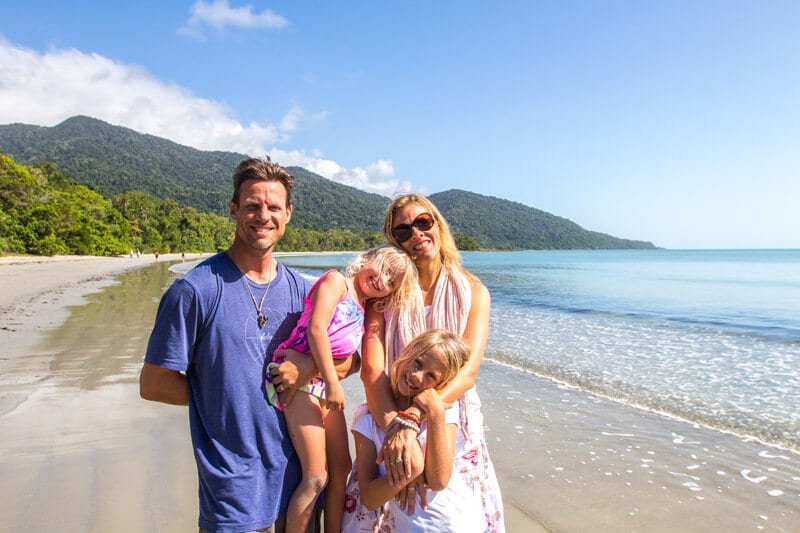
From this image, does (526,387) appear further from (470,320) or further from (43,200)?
(43,200)

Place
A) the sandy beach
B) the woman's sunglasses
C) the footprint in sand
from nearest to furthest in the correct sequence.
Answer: the woman's sunglasses, the sandy beach, the footprint in sand

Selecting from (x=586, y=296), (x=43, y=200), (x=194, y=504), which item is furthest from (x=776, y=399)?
(x=43, y=200)

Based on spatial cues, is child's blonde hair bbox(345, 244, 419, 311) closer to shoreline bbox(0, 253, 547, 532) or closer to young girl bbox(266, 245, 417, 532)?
young girl bbox(266, 245, 417, 532)

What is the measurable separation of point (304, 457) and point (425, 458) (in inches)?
18.1

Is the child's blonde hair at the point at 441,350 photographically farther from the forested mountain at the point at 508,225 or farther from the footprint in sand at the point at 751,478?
the forested mountain at the point at 508,225

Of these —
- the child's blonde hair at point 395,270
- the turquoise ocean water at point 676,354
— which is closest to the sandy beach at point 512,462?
the turquoise ocean water at point 676,354

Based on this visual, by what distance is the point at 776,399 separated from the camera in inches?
286

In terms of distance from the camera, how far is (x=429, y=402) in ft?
6.35

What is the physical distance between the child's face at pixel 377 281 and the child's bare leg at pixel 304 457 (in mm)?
513

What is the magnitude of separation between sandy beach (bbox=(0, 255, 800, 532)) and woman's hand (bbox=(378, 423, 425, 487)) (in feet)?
Answer: 6.20

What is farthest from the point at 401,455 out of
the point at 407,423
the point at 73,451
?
the point at 73,451

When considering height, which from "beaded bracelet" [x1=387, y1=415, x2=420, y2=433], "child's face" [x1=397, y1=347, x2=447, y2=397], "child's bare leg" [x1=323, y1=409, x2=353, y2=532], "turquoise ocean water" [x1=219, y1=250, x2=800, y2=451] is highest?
"child's face" [x1=397, y1=347, x2=447, y2=397]

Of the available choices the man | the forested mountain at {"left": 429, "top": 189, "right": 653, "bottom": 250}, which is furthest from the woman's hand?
the forested mountain at {"left": 429, "top": 189, "right": 653, "bottom": 250}

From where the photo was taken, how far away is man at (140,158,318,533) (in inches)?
72.4
